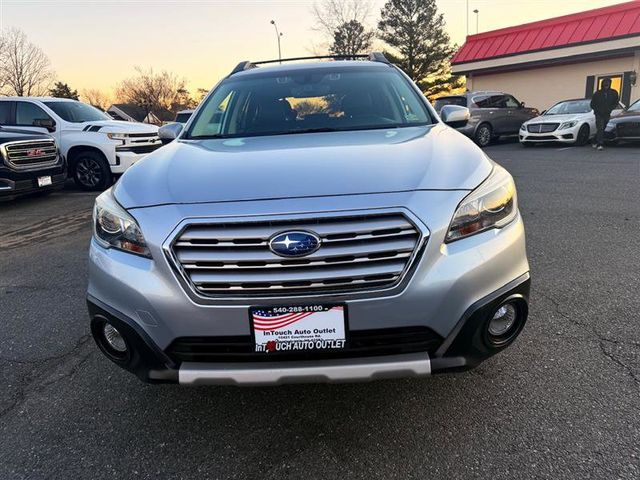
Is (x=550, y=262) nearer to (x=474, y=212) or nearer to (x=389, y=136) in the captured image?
(x=389, y=136)

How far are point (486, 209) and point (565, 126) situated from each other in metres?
14.2

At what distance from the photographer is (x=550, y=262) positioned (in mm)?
4426

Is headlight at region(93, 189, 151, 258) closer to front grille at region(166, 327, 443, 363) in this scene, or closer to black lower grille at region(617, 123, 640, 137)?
front grille at region(166, 327, 443, 363)

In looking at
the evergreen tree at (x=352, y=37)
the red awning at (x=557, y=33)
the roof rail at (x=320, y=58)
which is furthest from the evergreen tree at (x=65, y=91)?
the roof rail at (x=320, y=58)

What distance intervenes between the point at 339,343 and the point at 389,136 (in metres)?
1.33

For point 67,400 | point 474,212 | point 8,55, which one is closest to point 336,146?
point 474,212

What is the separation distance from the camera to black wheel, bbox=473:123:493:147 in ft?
52.8

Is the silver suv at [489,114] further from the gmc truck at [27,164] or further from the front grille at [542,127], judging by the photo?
the gmc truck at [27,164]

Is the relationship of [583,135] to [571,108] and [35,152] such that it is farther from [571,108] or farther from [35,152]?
[35,152]

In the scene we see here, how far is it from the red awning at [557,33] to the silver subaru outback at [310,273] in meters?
21.1

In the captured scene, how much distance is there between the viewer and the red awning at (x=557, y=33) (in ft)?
63.5

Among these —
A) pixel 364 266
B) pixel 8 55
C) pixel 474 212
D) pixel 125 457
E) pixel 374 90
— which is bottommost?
pixel 125 457

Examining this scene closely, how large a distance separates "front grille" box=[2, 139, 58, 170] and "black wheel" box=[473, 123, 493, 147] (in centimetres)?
1204

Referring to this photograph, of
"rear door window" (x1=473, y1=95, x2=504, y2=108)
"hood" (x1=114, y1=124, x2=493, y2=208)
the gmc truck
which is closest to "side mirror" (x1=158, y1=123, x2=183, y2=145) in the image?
"hood" (x1=114, y1=124, x2=493, y2=208)
